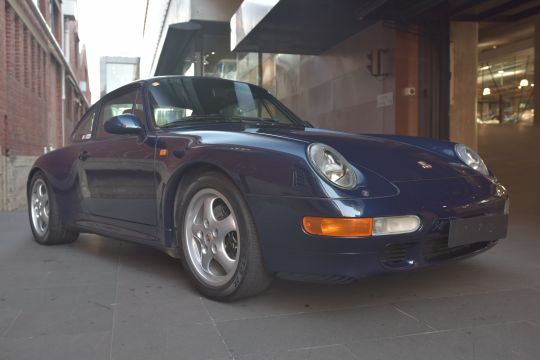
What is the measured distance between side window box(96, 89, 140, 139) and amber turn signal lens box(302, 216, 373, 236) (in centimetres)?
179

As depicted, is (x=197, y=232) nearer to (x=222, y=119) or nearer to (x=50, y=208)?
(x=222, y=119)

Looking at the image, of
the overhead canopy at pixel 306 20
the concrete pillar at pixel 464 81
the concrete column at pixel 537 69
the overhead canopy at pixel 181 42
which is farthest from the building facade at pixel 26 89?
the concrete column at pixel 537 69

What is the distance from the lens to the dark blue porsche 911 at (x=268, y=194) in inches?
96.3

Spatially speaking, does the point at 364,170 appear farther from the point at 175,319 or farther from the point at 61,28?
the point at 61,28

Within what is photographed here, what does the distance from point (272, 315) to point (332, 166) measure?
846 mm

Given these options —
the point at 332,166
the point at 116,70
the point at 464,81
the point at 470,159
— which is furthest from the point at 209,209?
the point at 116,70

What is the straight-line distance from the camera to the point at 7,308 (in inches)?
114

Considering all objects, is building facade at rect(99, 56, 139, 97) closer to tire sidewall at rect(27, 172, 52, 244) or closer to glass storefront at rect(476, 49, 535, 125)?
glass storefront at rect(476, 49, 535, 125)

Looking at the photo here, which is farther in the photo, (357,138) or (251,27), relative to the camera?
(251,27)

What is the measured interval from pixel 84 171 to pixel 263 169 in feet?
6.97

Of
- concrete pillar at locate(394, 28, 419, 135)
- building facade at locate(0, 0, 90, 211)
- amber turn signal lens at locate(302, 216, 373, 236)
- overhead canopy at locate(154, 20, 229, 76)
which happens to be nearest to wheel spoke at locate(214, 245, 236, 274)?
amber turn signal lens at locate(302, 216, 373, 236)

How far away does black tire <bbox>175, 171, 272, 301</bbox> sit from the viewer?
8.75 ft

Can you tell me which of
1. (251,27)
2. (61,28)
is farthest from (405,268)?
(61,28)

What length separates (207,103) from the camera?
3812 millimetres
